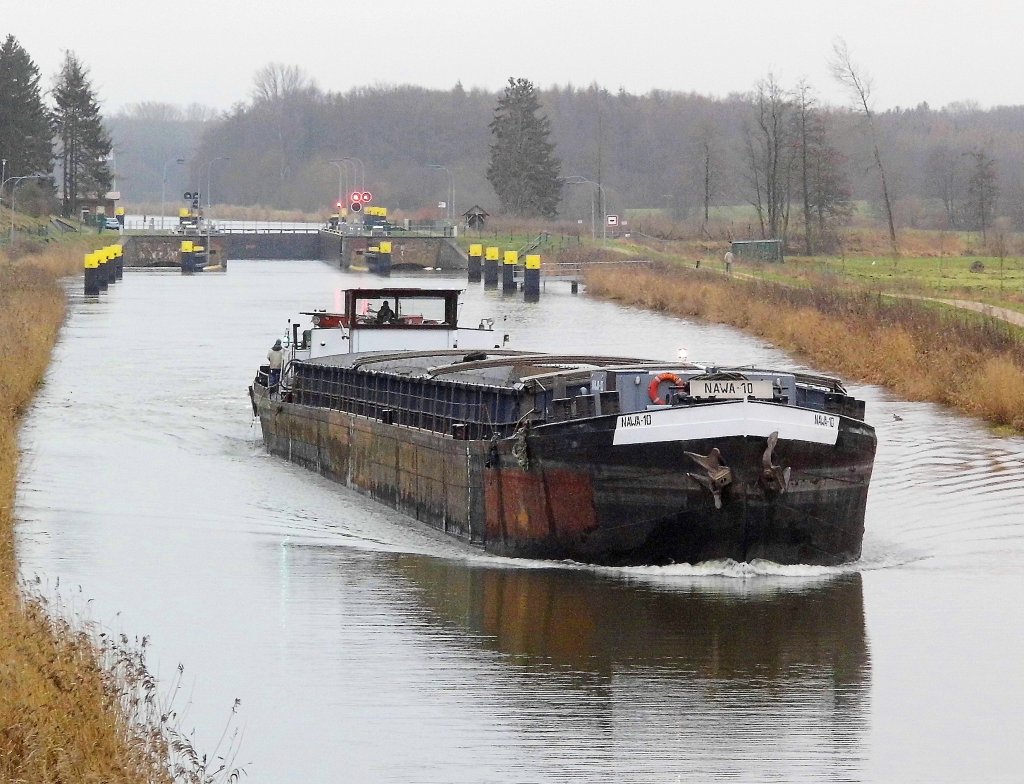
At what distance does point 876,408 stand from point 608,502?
60.4ft

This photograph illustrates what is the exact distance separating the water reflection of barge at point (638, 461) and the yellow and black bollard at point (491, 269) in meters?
66.5

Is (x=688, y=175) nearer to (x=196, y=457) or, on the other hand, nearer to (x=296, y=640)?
(x=196, y=457)

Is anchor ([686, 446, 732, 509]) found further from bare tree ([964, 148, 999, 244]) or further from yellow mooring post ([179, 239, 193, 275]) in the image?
bare tree ([964, 148, 999, 244])

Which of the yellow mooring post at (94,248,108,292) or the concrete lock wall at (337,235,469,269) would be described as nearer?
the yellow mooring post at (94,248,108,292)

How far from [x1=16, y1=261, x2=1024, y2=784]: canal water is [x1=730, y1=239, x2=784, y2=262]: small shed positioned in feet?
192

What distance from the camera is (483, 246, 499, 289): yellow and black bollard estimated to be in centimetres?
8994

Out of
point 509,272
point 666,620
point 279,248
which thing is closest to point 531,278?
point 509,272

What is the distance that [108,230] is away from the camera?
383 feet

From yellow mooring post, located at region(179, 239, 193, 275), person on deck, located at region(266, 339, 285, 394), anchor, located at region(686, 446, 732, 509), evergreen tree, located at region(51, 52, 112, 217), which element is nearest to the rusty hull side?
person on deck, located at region(266, 339, 285, 394)

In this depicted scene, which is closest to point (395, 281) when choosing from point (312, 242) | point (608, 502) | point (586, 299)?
point (586, 299)

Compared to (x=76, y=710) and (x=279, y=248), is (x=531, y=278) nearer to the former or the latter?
(x=279, y=248)

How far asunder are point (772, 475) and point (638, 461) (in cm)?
137

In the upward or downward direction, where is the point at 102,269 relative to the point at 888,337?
upward

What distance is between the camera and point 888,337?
41344mm
